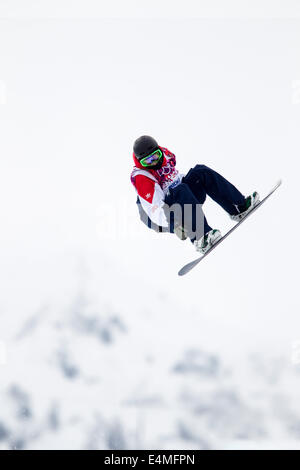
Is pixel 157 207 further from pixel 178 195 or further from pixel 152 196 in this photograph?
pixel 178 195

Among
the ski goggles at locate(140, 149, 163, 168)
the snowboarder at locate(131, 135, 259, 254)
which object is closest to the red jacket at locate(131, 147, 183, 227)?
the snowboarder at locate(131, 135, 259, 254)

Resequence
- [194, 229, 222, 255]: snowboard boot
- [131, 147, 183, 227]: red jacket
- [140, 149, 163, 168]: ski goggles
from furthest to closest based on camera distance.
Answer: [194, 229, 222, 255]: snowboard boot
[131, 147, 183, 227]: red jacket
[140, 149, 163, 168]: ski goggles

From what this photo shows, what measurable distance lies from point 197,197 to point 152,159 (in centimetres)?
126

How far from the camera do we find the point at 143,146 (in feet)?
31.1

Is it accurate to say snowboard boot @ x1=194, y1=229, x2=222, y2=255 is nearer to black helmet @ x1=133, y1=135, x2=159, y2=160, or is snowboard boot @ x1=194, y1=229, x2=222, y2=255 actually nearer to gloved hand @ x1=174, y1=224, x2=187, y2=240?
gloved hand @ x1=174, y1=224, x2=187, y2=240

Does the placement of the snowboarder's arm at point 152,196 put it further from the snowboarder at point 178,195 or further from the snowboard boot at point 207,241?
the snowboard boot at point 207,241

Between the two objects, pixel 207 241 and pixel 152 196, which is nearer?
pixel 152 196

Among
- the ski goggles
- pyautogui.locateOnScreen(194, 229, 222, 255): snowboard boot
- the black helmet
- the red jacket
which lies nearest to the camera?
the black helmet

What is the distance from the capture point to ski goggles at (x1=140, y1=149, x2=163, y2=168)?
957 centimetres

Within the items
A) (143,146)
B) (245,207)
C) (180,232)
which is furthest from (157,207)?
(245,207)

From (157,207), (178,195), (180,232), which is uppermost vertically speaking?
(178,195)

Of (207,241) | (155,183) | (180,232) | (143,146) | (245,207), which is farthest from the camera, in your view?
(245,207)

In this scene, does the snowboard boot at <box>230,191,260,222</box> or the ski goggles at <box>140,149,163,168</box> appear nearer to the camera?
the ski goggles at <box>140,149,163,168</box>
